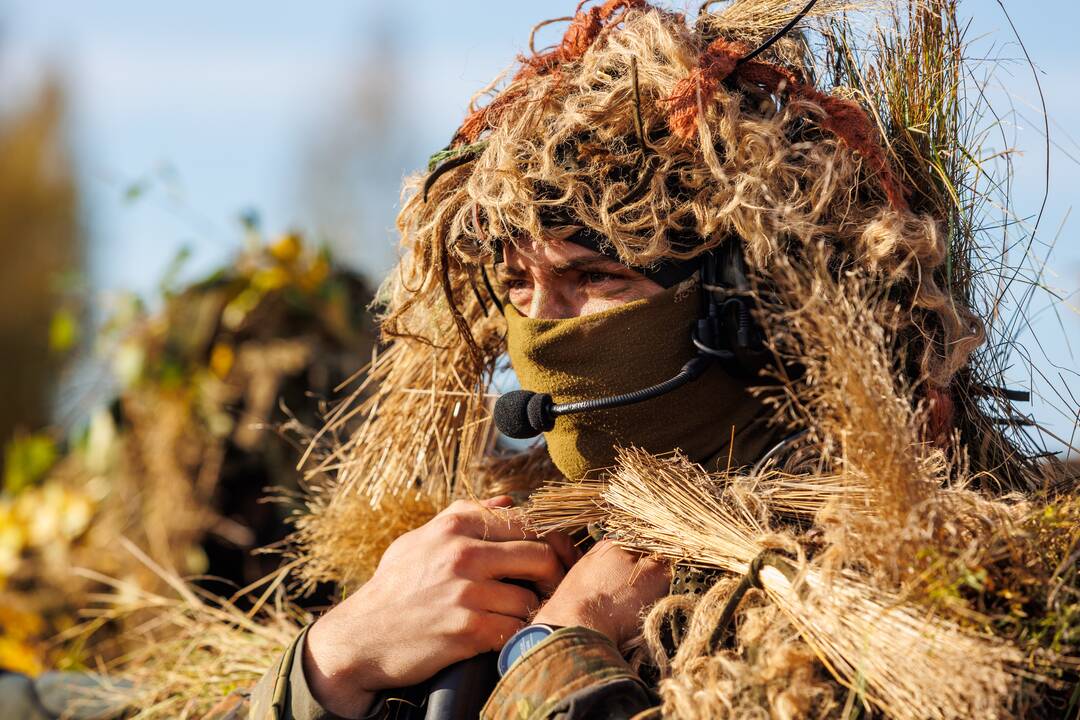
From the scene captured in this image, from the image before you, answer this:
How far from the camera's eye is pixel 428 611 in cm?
178

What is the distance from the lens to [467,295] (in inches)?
90.6

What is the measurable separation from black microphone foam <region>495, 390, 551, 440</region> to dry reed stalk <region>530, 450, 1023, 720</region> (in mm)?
209

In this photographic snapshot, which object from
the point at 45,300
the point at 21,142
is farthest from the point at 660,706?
the point at 21,142

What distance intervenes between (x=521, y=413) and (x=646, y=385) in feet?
0.81

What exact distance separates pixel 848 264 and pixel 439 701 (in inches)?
40.5

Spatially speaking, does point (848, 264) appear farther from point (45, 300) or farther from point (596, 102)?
point (45, 300)

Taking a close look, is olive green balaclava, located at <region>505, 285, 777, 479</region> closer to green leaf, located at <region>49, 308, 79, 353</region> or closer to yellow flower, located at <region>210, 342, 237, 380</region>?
yellow flower, located at <region>210, 342, 237, 380</region>

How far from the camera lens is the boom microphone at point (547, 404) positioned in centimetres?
180

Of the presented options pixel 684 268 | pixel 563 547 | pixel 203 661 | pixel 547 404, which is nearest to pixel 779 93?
pixel 684 268

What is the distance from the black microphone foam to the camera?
190cm

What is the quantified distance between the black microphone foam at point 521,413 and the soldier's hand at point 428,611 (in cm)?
16

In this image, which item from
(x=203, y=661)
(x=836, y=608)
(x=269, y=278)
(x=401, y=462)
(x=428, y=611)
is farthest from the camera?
(x=269, y=278)

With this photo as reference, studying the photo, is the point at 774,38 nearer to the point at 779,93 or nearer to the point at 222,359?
the point at 779,93

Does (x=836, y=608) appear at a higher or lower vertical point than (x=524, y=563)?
higher
